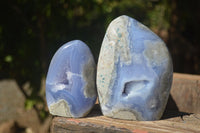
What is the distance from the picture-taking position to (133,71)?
1257 millimetres

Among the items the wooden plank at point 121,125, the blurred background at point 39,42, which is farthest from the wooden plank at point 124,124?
the blurred background at point 39,42

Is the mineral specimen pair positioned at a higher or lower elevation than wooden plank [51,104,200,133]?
higher

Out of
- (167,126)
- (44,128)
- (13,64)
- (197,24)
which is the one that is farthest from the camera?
(197,24)

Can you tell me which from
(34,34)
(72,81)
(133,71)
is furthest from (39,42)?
(133,71)

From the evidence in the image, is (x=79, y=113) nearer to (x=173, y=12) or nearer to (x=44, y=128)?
(x=44, y=128)

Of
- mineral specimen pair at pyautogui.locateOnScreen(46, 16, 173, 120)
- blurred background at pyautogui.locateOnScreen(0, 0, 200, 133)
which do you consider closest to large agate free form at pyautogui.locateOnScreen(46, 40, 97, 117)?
mineral specimen pair at pyautogui.locateOnScreen(46, 16, 173, 120)

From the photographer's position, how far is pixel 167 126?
1246mm

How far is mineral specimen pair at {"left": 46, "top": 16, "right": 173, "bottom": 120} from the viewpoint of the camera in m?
1.26

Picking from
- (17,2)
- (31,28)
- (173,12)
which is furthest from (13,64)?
(173,12)

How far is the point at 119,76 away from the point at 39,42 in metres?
1.83

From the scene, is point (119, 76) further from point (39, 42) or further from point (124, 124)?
point (39, 42)

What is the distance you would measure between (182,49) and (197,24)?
398mm

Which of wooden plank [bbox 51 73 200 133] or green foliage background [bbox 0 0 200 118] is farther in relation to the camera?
green foliage background [bbox 0 0 200 118]

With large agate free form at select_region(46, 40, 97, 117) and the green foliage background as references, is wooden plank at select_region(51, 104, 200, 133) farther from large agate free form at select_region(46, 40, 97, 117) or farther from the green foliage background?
the green foliage background
